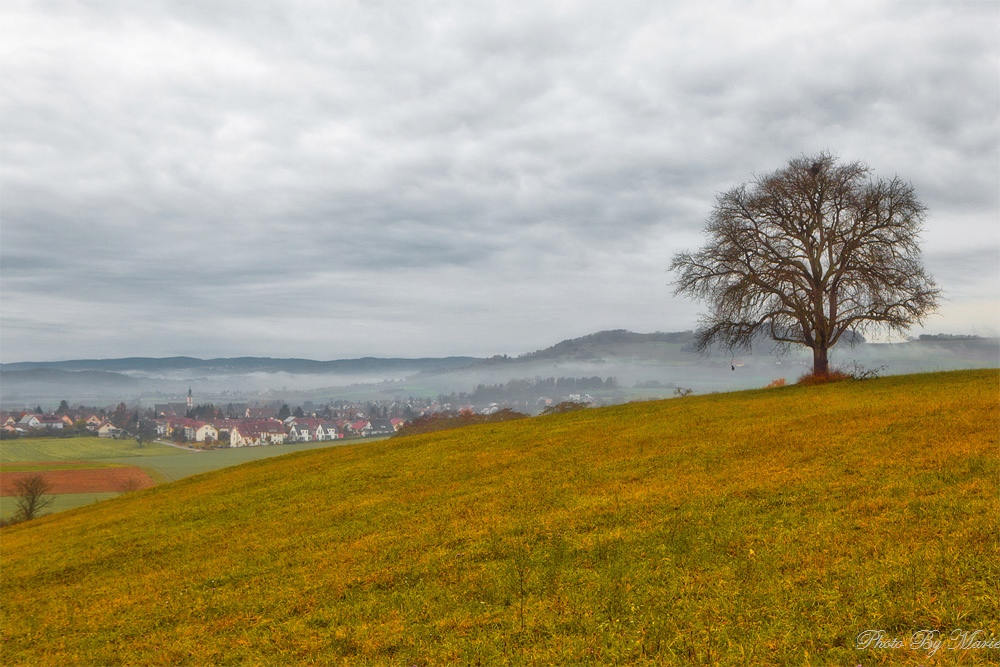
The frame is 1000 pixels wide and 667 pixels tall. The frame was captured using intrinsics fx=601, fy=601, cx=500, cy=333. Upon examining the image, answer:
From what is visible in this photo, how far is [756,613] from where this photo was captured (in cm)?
913

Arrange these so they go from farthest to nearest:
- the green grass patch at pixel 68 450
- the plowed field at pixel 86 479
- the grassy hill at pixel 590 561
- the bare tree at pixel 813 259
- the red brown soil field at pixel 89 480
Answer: the green grass patch at pixel 68 450 → the plowed field at pixel 86 479 → the red brown soil field at pixel 89 480 → the bare tree at pixel 813 259 → the grassy hill at pixel 590 561

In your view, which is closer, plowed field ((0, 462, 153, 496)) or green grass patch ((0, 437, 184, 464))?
plowed field ((0, 462, 153, 496))

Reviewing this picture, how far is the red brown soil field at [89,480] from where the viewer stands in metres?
99.4

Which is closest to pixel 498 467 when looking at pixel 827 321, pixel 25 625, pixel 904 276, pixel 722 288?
pixel 25 625

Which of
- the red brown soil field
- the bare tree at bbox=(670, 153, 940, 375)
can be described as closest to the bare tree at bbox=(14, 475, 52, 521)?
the red brown soil field

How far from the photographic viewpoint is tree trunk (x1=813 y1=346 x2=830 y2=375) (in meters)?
40.2

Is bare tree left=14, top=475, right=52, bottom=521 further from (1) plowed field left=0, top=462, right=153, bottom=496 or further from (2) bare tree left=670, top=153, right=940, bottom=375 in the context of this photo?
(2) bare tree left=670, top=153, right=940, bottom=375

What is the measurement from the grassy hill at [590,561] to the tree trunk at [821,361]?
14102 mm

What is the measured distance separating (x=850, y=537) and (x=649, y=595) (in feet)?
13.5

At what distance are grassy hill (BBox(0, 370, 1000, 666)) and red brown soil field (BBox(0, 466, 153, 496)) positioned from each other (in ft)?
290

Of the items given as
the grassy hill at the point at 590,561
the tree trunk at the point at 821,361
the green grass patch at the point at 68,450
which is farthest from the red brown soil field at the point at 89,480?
the tree trunk at the point at 821,361

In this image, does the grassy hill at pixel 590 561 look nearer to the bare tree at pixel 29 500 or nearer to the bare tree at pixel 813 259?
the bare tree at pixel 813 259

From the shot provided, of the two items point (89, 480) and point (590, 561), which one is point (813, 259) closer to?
point (590, 561)

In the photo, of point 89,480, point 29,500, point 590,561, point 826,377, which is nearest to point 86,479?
point 89,480
